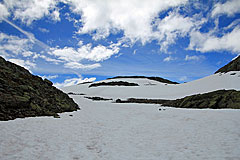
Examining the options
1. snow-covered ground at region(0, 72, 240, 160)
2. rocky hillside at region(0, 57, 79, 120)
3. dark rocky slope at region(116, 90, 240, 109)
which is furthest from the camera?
dark rocky slope at region(116, 90, 240, 109)

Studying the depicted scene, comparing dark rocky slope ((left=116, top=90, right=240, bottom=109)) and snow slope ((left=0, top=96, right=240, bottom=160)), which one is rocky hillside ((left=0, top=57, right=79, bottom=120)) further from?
dark rocky slope ((left=116, top=90, right=240, bottom=109))

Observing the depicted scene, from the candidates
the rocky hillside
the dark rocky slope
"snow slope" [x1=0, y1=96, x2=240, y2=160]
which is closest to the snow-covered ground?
"snow slope" [x1=0, y1=96, x2=240, y2=160]

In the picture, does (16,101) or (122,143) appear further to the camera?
(16,101)

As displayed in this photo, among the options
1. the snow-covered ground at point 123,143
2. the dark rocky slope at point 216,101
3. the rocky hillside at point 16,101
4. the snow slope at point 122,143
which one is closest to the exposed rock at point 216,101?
the dark rocky slope at point 216,101

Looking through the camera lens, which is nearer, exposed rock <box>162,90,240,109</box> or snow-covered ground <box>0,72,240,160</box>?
snow-covered ground <box>0,72,240,160</box>

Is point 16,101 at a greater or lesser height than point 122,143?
greater

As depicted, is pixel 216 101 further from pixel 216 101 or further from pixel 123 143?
pixel 123 143

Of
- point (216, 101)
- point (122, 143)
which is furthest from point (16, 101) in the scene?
point (216, 101)

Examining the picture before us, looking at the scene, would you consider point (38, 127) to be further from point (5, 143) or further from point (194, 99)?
point (194, 99)

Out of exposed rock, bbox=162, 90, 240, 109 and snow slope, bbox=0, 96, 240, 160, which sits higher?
exposed rock, bbox=162, 90, 240, 109

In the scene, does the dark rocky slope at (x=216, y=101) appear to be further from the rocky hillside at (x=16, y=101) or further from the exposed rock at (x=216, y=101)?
the rocky hillside at (x=16, y=101)

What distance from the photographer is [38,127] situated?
8.99 m

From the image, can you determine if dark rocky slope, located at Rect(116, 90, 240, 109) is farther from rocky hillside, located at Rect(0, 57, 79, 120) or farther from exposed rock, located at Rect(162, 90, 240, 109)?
rocky hillside, located at Rect(0, 57, 79, 120)

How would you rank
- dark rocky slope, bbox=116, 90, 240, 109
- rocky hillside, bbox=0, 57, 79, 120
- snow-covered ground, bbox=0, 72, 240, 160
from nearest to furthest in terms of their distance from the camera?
snow-covered ground, bbox=0, 72, 240, 160, rocky hillside, bbox=0, 57, 79, 120, dark rocky slope, bbox=116, 90, 240, 109
